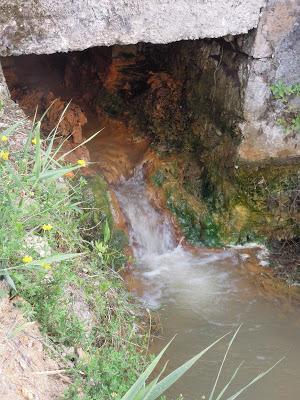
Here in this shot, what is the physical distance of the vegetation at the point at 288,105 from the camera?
4379mm

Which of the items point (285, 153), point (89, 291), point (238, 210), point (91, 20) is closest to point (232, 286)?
point (238, 210)

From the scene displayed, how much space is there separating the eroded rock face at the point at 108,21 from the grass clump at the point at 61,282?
28.6 inches

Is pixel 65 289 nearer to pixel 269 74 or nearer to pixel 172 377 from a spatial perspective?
pixel 172 377

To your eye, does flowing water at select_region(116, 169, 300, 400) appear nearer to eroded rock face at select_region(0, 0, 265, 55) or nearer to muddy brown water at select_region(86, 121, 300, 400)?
muddy brown water at select_region(86, 121, 300, 400)

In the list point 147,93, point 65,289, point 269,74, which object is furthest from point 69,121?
point 65,289

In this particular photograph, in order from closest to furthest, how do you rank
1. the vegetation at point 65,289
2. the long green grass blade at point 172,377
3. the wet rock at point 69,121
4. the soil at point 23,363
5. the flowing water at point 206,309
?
the long green grass blade at point 172,377
the soil at point 23,363
the vegetation at point 65,289
the flowing water at point 206,309
the wet rock at point 69,121

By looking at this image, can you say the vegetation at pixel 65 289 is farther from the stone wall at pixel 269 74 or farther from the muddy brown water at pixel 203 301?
the stone wall at pixel 269 74

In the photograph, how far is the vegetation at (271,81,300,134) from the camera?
438 cm

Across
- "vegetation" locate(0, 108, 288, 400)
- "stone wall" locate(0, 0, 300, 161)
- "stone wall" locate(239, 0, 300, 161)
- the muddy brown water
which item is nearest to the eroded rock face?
"stone wall" locate(0, 0, 300, 161)

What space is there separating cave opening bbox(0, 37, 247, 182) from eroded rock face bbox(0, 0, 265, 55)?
1.94 ft

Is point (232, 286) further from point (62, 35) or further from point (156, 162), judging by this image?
point (62, 35)

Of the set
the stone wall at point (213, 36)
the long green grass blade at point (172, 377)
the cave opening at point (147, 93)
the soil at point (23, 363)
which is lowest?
the soil at point (23, 363)

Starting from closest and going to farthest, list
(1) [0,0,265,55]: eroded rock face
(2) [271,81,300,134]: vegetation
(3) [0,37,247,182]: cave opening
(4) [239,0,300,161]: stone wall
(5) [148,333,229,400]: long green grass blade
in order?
(5) [148,333,229,400]: long green grass blade
(1) [0,0,265,55]: eroded rock face
(4) [239,0,300,161]: stone wall
(2) [271,81,300,134]: vegetation
(3) [0,37,247,182]: cave opening

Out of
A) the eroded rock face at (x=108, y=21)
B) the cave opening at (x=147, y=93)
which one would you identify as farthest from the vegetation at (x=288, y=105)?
the eroded rock face at (x=108, y=21)
